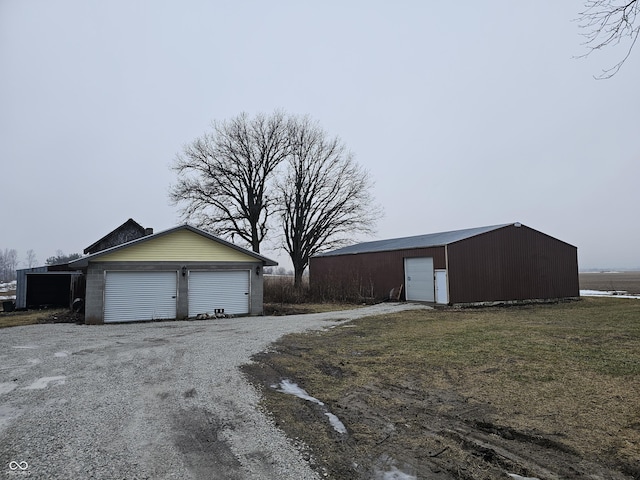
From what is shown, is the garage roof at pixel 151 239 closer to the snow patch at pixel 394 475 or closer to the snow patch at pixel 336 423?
the snow patch at pixel 336 423

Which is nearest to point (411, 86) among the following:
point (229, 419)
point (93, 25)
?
point (93, 25)

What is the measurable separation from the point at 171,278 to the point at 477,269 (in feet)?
49.0

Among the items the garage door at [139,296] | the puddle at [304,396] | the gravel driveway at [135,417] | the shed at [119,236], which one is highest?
the shed at [119,236]

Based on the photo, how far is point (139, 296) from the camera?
15414 millimetres

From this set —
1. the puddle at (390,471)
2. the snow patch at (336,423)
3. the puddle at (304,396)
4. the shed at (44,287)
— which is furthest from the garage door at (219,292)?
the puddle at (390,471)

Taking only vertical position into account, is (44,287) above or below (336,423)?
above

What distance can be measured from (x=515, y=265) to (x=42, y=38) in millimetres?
24082

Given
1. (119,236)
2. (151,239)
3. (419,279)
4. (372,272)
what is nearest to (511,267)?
(419,279)

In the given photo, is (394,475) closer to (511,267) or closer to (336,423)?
(336,423)

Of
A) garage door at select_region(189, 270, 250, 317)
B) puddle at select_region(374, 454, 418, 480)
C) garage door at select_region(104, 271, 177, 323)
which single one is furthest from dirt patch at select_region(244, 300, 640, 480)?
garage door at select_region(104, 271, 177, 323)

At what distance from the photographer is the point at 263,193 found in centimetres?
3350

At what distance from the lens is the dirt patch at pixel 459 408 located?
364 centimetres

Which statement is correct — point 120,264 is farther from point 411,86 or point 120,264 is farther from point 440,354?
point 411,86

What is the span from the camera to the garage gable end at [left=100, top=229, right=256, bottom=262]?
1531 cm
